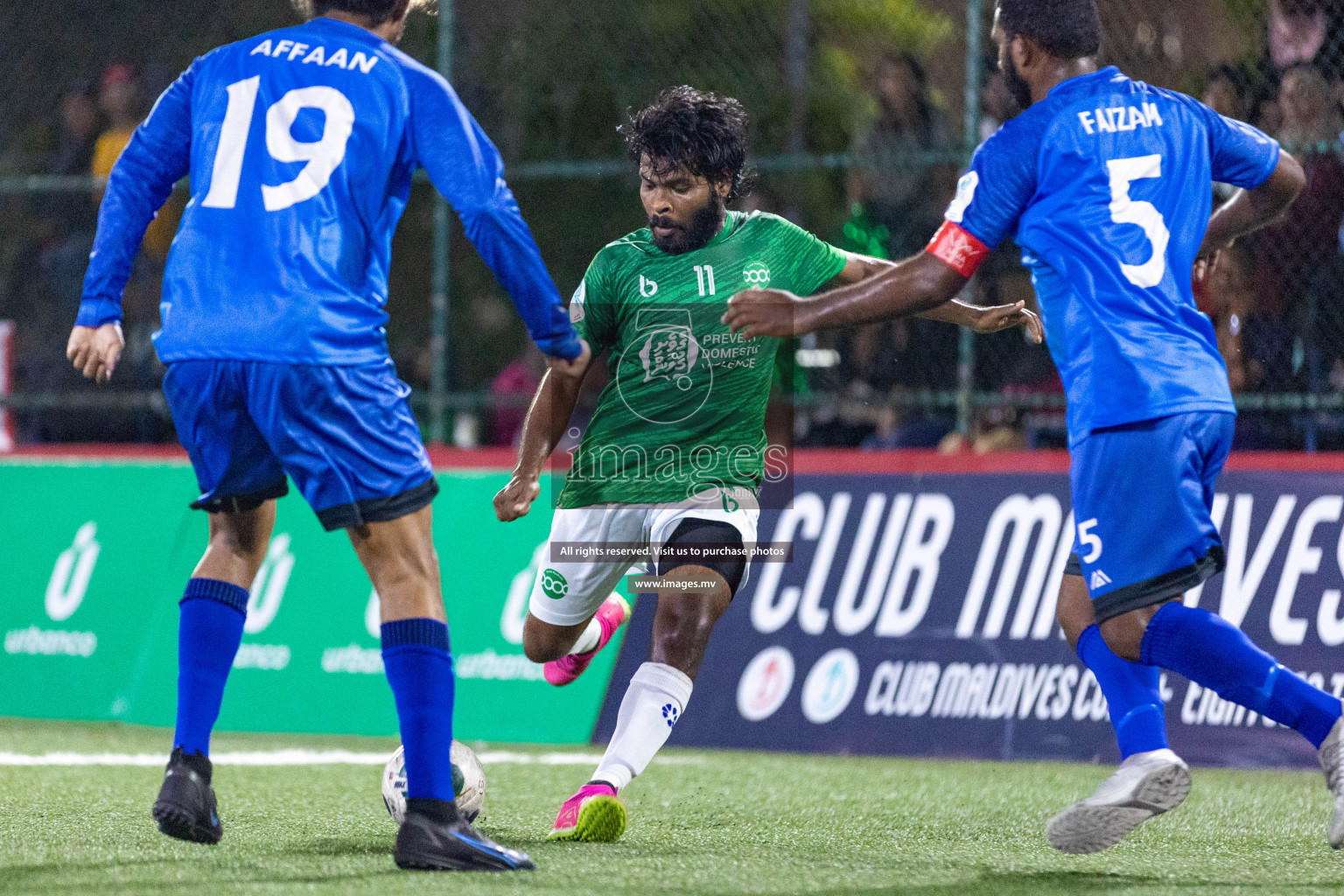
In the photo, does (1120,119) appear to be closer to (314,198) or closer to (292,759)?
(314,198)

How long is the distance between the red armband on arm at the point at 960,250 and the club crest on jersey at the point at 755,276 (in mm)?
1094

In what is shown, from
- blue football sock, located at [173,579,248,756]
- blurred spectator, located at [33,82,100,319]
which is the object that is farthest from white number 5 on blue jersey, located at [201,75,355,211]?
blurred spectator, located at [33,82,100,319]

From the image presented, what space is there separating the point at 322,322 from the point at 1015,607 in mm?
4105

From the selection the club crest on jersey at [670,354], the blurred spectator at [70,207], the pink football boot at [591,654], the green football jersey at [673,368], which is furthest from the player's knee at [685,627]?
the blurred spectator at [70,207]

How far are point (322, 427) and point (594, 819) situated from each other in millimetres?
1374

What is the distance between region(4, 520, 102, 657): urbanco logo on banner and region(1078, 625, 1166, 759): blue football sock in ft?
18.7

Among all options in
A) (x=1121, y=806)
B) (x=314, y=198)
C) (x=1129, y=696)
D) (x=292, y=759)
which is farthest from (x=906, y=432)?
(x=314, y=198)

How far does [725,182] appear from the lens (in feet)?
17.6

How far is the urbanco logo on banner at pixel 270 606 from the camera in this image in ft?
27.4

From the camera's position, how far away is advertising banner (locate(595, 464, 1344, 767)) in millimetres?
6891

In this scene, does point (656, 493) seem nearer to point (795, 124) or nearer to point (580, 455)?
point (580, 455)

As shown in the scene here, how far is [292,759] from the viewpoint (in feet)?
22.8

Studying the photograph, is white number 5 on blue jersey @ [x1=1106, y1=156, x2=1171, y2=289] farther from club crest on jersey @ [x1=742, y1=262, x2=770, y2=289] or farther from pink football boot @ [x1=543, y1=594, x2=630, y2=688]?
pink football boot @ [x1=543, y1=594, x2=630, y2=688]

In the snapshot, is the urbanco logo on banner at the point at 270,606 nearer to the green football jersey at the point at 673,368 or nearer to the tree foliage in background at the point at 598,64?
the tree foliage in background at the point at 598,64
